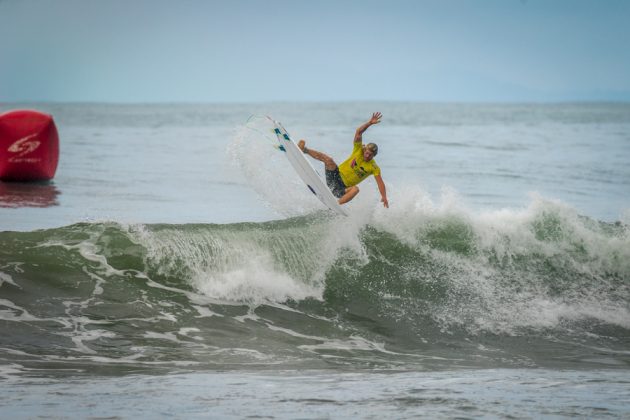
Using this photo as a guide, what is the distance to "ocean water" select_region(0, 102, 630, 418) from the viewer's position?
25.5 ft

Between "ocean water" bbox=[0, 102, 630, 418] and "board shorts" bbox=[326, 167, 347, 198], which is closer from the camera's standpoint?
"ocean water" bbox=[0, 102, 630, 418]

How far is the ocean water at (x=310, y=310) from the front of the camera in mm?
7773

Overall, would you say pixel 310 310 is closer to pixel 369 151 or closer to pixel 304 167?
pixel 304 167

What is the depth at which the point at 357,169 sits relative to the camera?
13641 millimetres

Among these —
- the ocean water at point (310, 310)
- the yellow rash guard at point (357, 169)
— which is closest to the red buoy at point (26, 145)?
the ocean water at point (310, 310)

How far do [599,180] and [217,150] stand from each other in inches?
709

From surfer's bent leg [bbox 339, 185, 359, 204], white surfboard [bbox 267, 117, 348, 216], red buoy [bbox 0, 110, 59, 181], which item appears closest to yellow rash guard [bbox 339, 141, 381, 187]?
surfer's bent leg [bbox 339, 185, 359, 204]

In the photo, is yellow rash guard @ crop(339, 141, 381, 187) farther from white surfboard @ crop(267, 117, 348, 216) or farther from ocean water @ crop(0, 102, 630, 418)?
ocean water @ crop(0, 102, 630, 418)

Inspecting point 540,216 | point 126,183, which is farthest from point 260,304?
point 126,183

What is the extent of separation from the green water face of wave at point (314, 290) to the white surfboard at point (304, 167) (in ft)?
1.41

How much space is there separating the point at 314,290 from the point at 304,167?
2167 millimetres

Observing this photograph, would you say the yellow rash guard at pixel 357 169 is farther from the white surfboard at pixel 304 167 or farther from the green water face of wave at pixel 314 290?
the green water face of wave at pixel 314 290

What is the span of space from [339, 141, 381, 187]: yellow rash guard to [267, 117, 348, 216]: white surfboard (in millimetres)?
419

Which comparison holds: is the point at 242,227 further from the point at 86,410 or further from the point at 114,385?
the point at 86,410
